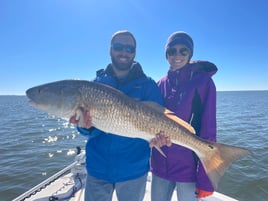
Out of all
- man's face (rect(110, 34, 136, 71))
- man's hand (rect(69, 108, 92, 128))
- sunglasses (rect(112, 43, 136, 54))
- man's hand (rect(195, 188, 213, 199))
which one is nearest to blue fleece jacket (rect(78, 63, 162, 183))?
man's face (rect(110, 34, 136, 71))

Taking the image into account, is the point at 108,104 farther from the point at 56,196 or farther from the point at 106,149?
the point at 56,196

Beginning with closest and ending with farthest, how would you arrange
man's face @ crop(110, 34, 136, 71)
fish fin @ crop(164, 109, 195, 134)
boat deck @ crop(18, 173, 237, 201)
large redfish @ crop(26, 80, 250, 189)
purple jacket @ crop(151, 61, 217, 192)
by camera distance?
1. large redfish @ crop(26, 80, 250, 189)
2. fish fin @ crop(164, 109, 195, 134)
3. purple jacket @ crop(151, 61, 217, 192)
4. man's face @ crop(110, 34, 136, 71)
5. boat deck @ crop(18, 173, 237, 201)

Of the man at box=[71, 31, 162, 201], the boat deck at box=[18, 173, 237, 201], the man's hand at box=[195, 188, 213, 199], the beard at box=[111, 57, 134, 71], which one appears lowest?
the boat deck at box=[18, 173, 237, 201]

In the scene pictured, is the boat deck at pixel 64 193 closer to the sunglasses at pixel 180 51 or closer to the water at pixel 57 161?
the sunglasses at pixel 180 51

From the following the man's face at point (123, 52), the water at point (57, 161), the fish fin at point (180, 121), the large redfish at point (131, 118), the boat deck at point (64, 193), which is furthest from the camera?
the water at point (57, 161)

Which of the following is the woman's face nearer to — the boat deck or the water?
the boat deck

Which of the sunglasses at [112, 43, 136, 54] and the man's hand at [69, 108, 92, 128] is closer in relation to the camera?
the man's hand at [69, 108, 92, 128]

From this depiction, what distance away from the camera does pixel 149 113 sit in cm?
327

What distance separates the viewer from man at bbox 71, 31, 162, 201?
11.0 ft

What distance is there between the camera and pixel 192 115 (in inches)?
139

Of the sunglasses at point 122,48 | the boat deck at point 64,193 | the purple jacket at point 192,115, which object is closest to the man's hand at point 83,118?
the sunglasses at point 122,48

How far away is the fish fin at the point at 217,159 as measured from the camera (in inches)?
124

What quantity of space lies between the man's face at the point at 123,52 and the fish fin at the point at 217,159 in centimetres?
176

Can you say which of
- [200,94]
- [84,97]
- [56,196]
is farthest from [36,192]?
[200,94]
